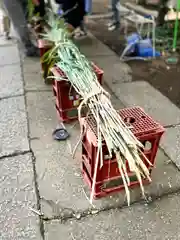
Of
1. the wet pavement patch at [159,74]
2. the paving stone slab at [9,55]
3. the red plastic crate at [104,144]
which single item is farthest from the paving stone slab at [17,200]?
the paving stone slab at [9,55]

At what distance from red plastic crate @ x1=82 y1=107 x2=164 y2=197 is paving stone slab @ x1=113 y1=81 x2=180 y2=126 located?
0.84 meters

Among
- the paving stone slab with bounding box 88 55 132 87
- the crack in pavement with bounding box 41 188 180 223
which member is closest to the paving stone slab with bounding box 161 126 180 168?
the crack in pavement with bounding box 41 188 180 223

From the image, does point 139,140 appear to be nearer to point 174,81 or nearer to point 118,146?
point 118,146

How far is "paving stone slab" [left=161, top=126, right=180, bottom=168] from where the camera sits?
6.47 feet

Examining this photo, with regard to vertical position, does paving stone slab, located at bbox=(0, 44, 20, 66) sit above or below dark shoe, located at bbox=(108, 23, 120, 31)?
below

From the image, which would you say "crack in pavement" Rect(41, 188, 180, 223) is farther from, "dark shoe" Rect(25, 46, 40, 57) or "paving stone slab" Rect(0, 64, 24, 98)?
"dark shoe" Rect(25, 46, 40, 57)

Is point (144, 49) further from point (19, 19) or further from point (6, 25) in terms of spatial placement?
point (6, 25)

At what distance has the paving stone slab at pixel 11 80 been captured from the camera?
289cm

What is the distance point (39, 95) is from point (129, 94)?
3.10ft

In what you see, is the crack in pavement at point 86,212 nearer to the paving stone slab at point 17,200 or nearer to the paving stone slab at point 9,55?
the paving stone slab at point 17,200

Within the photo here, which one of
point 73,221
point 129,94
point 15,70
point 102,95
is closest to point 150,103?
point 129,94

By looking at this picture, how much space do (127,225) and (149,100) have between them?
1526 millimetres

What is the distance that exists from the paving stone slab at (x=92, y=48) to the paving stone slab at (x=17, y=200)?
241cm

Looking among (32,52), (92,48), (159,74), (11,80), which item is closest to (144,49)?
(159,74)
